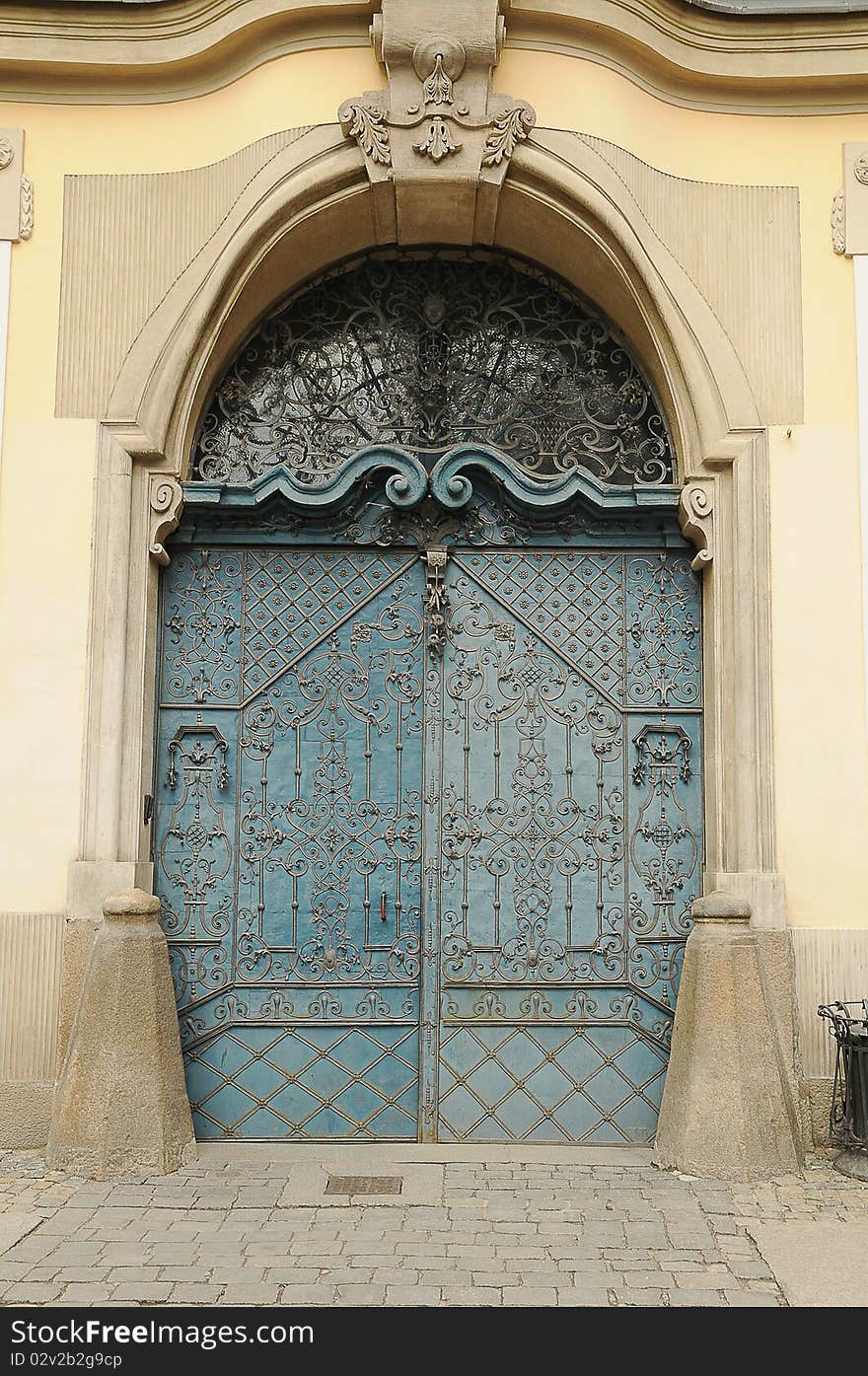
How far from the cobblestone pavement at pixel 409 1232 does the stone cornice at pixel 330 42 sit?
526 cm

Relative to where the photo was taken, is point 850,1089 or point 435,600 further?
point 435,600

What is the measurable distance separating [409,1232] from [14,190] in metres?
5.22

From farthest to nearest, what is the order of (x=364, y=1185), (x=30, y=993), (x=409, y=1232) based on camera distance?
(x=30, y=993), (x=364, y=1185), (x=409, y=1232)

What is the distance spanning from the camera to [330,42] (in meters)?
6.54

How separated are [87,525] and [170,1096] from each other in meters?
2.72

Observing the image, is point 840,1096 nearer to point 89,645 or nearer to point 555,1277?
point 555,1277

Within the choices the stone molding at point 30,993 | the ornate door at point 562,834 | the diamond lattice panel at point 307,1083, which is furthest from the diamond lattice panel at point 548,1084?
the stone molding at point 30,993

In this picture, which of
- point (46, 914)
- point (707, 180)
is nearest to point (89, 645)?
point (46, 914)

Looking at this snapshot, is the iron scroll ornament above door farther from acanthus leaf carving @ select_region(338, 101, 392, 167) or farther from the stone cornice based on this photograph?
the stone cornice

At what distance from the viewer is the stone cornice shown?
6.43 m

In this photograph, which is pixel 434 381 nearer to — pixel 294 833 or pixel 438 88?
pixel 438 88

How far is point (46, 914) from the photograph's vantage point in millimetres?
6090

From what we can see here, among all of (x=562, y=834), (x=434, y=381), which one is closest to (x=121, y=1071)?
(x=562, y=834)

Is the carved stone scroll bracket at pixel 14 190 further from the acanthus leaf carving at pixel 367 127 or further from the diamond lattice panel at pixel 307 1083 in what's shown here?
A: the diamond lattice panel at pixel 307 1083
